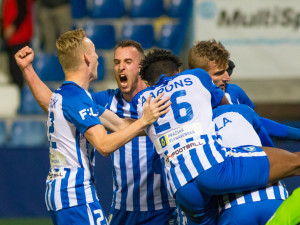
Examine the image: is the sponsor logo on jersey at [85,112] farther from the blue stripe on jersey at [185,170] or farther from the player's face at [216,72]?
the player's face at [216,72]

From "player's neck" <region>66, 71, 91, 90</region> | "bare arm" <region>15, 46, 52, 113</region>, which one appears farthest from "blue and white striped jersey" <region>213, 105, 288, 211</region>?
"bare arm" <region>15, 46, 52, 113</region>

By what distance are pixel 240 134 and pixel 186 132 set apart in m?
0.33

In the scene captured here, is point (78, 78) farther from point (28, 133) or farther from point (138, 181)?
point (28, 133)

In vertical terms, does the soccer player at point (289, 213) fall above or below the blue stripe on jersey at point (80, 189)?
below

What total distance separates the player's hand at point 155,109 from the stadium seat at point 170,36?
19.0 feet

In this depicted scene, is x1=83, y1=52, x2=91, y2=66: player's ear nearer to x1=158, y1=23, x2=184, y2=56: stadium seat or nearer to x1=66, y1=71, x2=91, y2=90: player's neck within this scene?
x1=66, y1=71, x2=91, y2=90: player's neck

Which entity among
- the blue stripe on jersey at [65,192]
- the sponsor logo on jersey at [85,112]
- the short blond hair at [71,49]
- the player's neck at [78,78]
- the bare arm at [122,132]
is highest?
the short blond hair at [71,49]

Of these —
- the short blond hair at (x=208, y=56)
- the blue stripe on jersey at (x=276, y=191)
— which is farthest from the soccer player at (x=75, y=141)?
the blue stripe on jersey at (x=276, y=191)

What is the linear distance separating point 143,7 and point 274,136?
21.4 ft

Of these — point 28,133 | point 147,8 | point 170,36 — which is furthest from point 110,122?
point 147,8

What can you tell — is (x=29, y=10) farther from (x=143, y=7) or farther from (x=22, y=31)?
(x=143, y=7)

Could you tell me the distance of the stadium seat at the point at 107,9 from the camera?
987cm

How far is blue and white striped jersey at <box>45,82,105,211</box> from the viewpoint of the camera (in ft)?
10.5

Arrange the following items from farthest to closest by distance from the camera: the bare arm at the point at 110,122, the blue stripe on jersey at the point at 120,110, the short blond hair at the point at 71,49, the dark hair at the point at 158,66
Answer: the blue stripe on jersey at the point at 120,110 → the bare arm at the point at 110,122 → the dark hair at the point at 158,66 → the short blond hair at the point at 71,49
